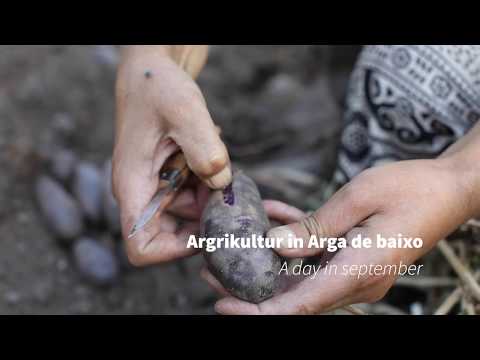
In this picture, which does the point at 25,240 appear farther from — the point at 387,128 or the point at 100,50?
the point at 387,128

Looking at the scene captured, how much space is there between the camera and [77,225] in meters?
2.92

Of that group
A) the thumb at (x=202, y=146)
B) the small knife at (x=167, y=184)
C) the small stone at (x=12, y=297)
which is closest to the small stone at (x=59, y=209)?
the small stone at (x=12, y=297)

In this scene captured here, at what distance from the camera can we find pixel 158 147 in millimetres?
1931

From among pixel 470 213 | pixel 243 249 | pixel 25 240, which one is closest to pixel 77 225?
pixel 25 240

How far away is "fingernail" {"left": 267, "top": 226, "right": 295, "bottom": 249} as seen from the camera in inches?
63.9

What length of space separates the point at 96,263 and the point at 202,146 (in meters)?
1.31

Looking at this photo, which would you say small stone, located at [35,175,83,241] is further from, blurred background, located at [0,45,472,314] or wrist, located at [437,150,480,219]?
wrist, located at [437,150,480,219]

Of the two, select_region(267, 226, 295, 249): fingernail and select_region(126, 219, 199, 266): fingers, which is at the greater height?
select_region(267, 226, 295, 249): fingernail

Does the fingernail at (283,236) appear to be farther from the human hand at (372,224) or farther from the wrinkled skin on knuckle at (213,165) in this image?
the wrinkled skin on knuckle at (213,165)

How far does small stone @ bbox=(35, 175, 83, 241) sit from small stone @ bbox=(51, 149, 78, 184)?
0.07 meters

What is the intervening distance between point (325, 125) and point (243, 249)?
1.52 metres

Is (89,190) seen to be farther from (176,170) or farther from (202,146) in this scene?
(202,146)

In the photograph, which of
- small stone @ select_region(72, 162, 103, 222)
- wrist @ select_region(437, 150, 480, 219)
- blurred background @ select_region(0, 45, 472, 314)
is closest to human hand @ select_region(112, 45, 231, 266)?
wrist @ select_region(437, 150, 480, 219)

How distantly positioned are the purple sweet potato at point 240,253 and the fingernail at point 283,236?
52 mm
